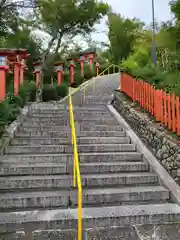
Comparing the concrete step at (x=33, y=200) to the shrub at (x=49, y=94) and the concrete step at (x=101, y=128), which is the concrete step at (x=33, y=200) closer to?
the concrete step at (x=101, y=128)

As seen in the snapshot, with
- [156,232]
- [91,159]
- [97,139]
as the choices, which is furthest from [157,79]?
[156,232]

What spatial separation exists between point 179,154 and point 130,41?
→ 25.3 m

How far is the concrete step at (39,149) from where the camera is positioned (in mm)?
5410

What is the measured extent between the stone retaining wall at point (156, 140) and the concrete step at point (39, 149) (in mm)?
1720

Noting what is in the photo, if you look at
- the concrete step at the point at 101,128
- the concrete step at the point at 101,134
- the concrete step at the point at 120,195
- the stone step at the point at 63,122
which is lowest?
the concrete step at the point at 120,195

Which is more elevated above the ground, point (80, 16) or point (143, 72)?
point (80, 16)

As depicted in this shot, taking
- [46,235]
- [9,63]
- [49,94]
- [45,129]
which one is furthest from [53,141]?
[49,94]

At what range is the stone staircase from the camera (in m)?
3.55

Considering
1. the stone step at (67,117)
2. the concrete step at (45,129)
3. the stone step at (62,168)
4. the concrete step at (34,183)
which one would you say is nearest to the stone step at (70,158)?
the stone step at (62,168)

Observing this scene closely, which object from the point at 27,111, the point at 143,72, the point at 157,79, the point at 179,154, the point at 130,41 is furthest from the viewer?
the point at 130,41

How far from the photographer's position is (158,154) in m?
5.22

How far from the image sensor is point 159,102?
5.86 meters

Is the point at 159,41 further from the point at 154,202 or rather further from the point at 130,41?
the point at 154,202

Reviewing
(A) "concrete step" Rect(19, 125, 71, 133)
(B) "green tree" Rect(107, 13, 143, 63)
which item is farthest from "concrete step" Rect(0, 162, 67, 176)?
(B) "green tree" Rect(107, 13, 143, 63)
